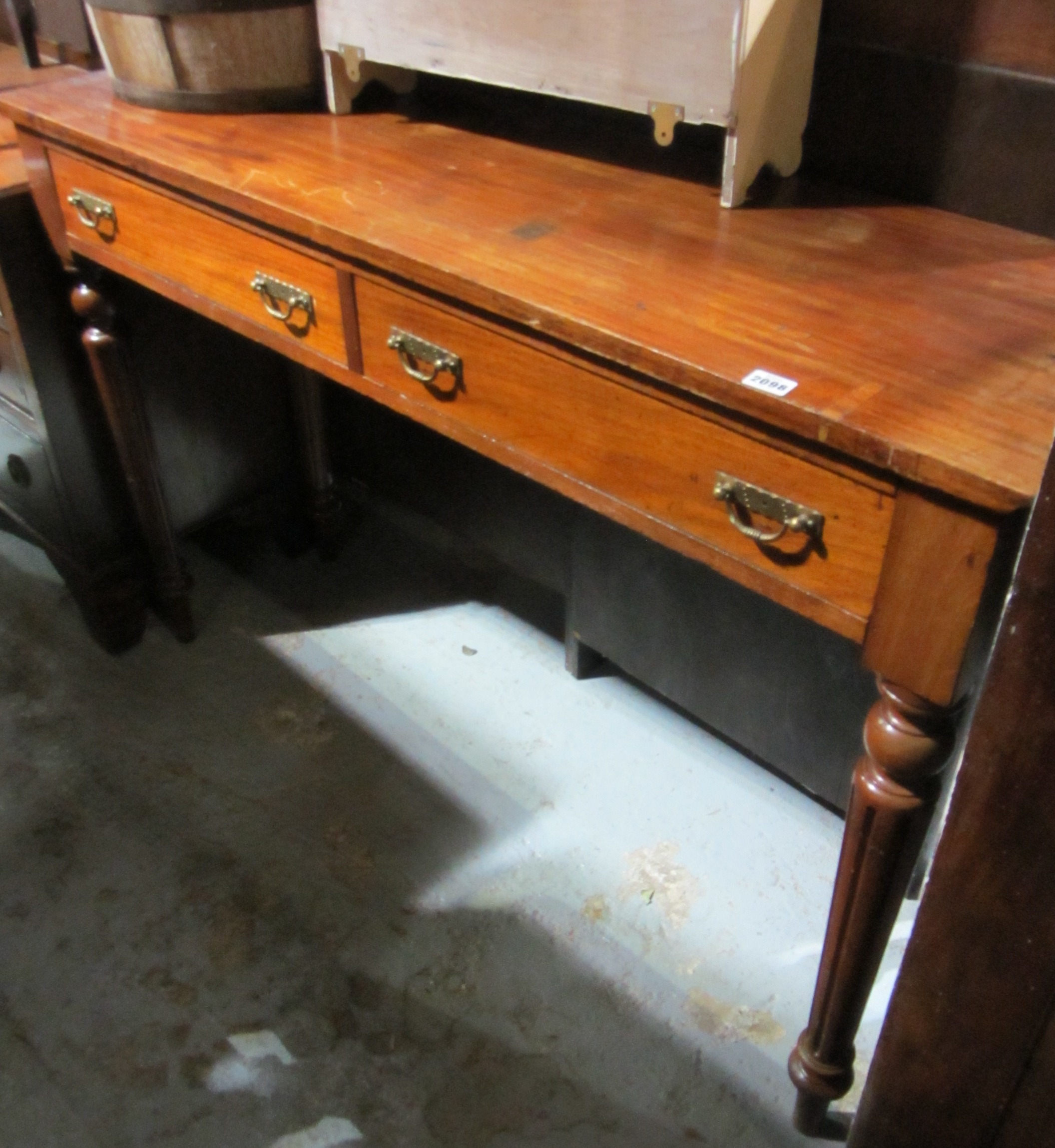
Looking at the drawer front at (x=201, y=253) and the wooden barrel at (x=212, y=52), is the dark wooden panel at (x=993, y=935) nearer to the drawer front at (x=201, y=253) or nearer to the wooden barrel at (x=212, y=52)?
the drawer front at (x=201, y=253)

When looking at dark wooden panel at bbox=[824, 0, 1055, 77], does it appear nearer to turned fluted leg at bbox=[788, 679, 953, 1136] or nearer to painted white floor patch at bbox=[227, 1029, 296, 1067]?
turned fluted leg at bbox=[788, 679, 953, 1136]

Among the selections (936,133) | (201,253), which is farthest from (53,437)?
(936,133)

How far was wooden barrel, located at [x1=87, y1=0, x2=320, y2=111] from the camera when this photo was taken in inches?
46.2

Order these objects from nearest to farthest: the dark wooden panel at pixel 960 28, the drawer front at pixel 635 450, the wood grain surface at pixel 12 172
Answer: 1. the drawer front at pixel 635 450
2. the dark wooden panel at pixel 960 28
3. the wood grain surface at pixel 12 172

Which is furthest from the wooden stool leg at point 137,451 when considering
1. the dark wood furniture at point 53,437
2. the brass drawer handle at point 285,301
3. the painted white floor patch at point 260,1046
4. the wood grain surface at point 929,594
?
the wood grain surface at point 929,594

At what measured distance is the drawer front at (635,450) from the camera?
73 centimetres

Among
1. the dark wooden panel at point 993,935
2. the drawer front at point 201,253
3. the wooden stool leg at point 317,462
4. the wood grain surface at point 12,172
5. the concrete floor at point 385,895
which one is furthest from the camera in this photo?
the wooden stool leg at point 317,462

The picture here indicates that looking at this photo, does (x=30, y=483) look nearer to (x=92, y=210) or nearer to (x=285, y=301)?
(x=92, y=210)

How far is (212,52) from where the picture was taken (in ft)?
3.91

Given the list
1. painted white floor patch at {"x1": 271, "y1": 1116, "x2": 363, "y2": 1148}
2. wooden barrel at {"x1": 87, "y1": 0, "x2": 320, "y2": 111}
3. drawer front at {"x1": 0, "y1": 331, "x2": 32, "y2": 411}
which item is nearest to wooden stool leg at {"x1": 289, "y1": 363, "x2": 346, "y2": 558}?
drawer front at {"x1": 0, "y1": 331, "x2": 32, "y2": 411}

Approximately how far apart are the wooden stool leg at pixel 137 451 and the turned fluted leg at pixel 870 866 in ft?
3.67

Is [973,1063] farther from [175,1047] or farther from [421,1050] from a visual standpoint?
[175,1047]

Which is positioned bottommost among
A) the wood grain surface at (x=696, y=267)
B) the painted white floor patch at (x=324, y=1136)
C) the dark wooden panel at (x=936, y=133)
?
the painted white floor patch at (x=324, y=1136)

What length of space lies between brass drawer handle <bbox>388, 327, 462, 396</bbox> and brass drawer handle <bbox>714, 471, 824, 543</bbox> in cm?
28
